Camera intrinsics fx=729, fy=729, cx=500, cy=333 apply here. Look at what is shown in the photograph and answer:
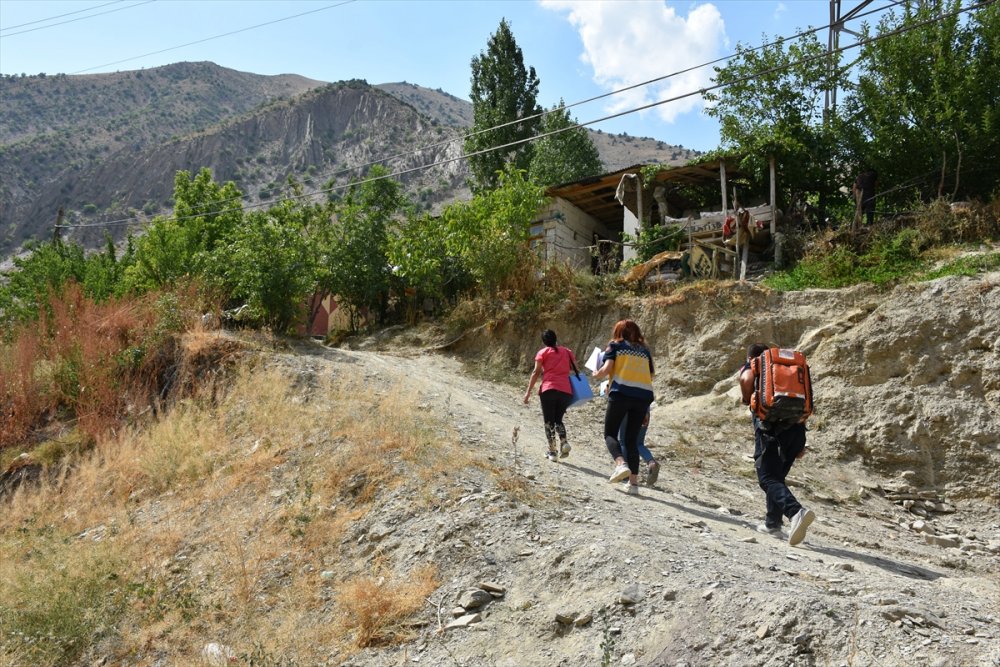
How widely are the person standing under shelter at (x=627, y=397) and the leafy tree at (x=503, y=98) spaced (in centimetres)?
2265

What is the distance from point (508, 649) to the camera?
4891 mm

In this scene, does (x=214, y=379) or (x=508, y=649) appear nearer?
(x=508, y=649)

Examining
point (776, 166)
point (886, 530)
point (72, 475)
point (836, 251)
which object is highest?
point (776, 166)

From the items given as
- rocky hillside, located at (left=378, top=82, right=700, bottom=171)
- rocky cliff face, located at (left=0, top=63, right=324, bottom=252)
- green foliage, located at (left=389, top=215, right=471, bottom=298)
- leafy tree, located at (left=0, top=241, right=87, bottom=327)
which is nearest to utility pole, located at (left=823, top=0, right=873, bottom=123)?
green foliage, located at (left=389, top=215, right=471, bottom=298)

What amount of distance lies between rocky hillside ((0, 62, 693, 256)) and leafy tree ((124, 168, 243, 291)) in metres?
60.7

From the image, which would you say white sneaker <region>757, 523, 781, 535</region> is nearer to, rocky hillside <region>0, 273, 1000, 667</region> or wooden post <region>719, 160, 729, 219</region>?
rocky hillside <region>0, 273, 1000, 667</region>

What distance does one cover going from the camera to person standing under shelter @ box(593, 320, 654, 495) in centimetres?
782

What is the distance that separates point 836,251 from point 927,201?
3.31m

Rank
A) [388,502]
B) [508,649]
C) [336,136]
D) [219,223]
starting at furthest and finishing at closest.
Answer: [336,136] < [219,223] < [388,502] < [508,649]

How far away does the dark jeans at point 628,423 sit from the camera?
782cm

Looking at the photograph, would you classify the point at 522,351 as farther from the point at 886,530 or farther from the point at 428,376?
the point at 886,530

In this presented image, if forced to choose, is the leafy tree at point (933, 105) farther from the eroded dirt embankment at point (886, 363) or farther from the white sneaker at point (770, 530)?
the white sneaker at point (770, 530)

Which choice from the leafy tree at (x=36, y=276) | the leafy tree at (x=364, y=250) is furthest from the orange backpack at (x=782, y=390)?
the leafy tree at (x=36, y=276)

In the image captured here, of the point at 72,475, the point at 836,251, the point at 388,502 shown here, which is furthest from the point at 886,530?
the point at 72,475
